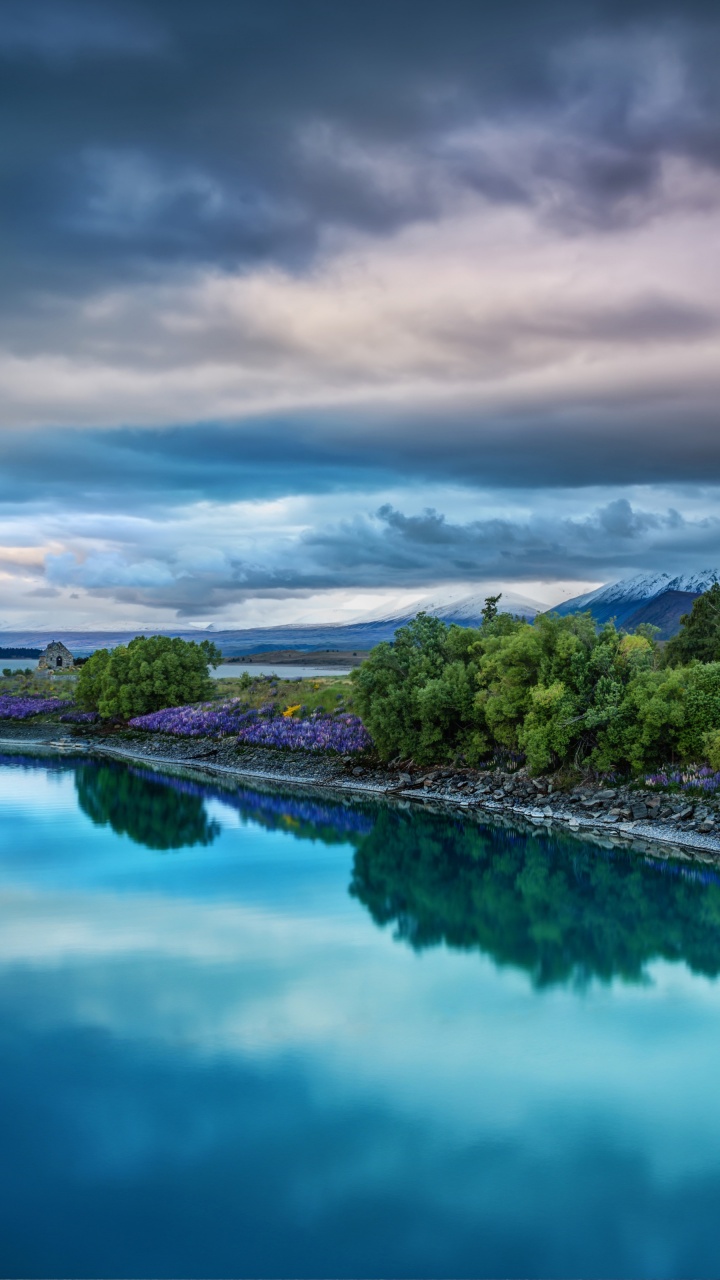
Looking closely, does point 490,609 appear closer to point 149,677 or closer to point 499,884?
point 499,884

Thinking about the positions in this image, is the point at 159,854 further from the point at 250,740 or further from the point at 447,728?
the point at 250,740

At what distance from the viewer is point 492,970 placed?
21.1 metres

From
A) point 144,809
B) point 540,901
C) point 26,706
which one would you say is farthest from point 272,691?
point 540,901

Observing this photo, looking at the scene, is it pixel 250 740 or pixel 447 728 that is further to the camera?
pixel 250 740

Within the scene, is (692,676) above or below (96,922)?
above

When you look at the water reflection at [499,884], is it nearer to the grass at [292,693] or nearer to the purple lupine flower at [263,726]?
the purple lupine flower at [263,726]

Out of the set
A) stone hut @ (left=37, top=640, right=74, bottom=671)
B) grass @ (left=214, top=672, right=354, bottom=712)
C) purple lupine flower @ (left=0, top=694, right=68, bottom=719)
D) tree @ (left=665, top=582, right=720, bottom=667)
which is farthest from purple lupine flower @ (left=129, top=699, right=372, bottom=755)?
stone hut @ (left=37, top=640, right=74, bottom=671)

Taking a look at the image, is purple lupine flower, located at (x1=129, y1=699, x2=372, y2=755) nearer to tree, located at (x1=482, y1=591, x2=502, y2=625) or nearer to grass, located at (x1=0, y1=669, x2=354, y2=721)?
grass, located at (x1=0, y1=669, x2=354, y2=721)

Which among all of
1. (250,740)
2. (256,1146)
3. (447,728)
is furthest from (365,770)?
(256,1146)

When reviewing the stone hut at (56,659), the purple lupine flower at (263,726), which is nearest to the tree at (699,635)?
the purple lupine flower at (263,726)

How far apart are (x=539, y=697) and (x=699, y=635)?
59.9 feet

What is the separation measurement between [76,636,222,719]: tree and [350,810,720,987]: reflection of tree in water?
130 ft

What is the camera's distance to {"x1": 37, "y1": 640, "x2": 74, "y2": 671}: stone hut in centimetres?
10825

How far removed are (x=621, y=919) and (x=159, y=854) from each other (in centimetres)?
1713
